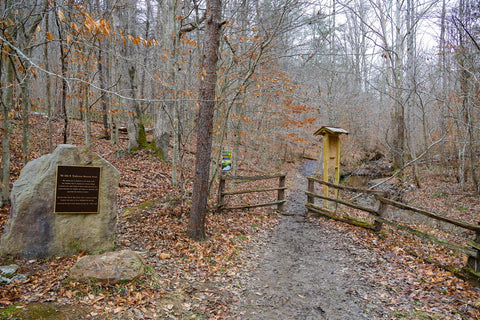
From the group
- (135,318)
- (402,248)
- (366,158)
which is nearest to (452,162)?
(366,158)

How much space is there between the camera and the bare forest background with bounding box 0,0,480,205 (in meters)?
6.46

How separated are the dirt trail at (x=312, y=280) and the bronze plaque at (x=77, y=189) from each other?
309cm

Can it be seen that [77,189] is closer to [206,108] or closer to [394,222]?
[206,108]

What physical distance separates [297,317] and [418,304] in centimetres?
→ 200

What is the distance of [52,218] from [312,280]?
474 cm

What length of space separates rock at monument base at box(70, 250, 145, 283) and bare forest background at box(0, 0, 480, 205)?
7.96ft

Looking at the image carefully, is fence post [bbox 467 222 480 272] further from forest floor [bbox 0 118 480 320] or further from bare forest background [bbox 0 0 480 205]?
bare forest background [bbox 0 0 480 205]

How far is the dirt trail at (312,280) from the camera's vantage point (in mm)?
4332

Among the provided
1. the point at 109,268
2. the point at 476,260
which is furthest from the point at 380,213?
→ the point at 109,268

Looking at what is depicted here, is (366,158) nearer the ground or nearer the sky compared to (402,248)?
nearer the sky

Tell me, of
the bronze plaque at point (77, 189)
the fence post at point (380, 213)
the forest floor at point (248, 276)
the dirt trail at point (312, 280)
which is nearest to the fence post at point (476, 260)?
the forest floor at point (248, 276)

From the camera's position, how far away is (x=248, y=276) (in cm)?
534

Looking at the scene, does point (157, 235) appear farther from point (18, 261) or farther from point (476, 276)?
point (476, 276)

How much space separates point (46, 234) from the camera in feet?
15.3
